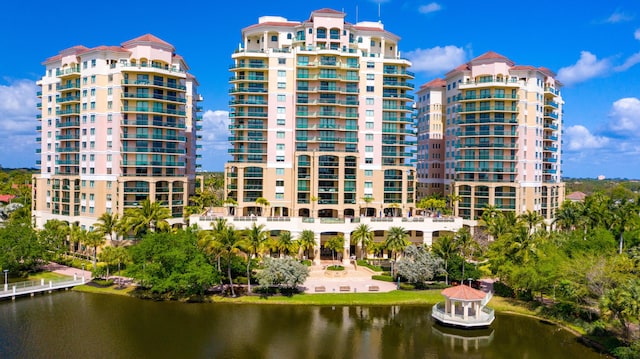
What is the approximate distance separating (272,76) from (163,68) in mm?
18203

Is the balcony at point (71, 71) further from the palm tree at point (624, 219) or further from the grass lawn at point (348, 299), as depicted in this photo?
the palm tree at point (624, 219)

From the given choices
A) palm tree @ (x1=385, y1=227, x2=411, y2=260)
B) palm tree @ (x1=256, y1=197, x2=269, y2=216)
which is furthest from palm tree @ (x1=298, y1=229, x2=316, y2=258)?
palm tree @ (x1=256, y1=197, x2=269, y2=216)

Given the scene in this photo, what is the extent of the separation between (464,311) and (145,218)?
45.8 m

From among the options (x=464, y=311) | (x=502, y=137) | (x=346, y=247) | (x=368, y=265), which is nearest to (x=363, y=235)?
(x=368, y=265)

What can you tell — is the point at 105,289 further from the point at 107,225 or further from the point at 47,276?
the point at 107,225

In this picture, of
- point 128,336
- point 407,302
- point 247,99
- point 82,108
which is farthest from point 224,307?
point 82,108

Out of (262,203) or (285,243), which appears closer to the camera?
(285,243)

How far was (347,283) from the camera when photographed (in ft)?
212

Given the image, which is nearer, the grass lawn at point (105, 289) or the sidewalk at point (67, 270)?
the grass lawn at point (105, 289)

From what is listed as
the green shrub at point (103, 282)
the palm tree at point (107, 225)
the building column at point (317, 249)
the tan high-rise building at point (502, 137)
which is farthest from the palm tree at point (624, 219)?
the palm tree at point (107, 225)

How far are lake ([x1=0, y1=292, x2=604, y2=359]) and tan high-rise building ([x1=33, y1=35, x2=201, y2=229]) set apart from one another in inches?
1019

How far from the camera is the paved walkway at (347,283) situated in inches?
2408

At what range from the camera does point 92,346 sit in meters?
43.0

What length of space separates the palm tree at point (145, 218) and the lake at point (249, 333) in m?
14.5
